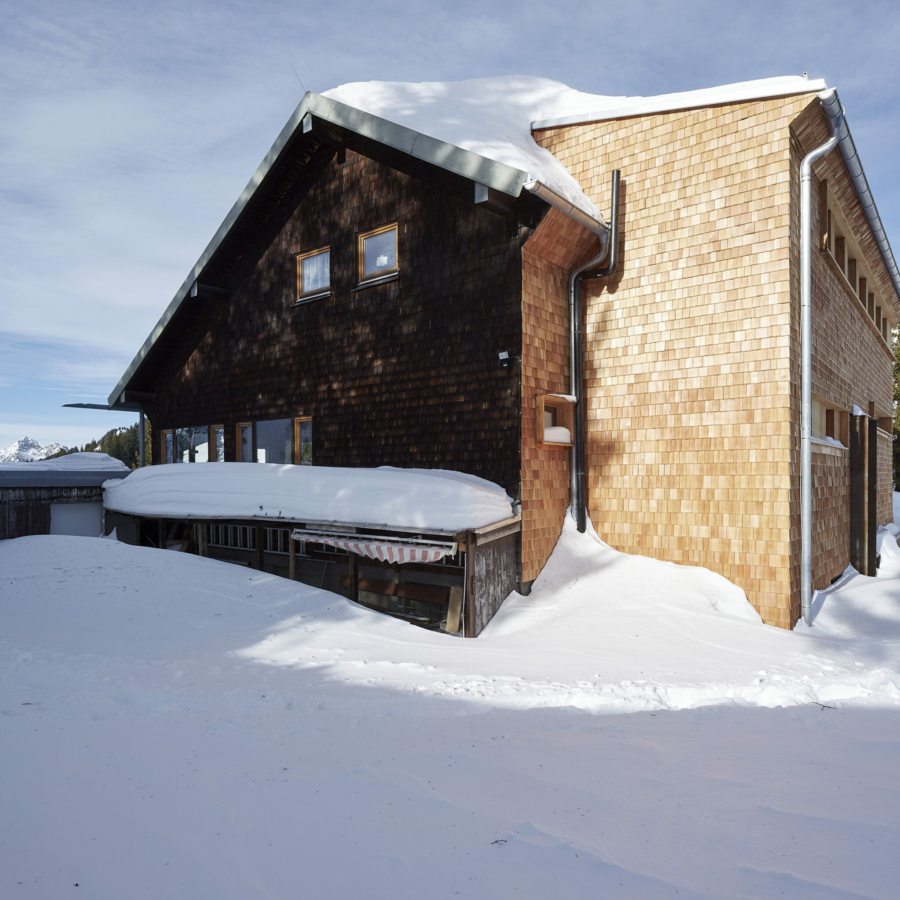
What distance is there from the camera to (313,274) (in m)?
12.0

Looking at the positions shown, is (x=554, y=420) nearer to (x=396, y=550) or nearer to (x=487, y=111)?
(x=396, y=550)

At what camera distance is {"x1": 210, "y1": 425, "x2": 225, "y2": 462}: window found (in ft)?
44.7

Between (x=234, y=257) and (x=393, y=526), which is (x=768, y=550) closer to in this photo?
(x=393, y=526)

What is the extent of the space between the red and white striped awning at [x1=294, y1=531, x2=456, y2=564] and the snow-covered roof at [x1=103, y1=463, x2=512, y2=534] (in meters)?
0.22

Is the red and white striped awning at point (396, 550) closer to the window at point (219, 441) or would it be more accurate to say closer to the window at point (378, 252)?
the window at point (378, 252)

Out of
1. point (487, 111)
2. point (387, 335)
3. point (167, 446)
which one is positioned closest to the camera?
point (387, 335)

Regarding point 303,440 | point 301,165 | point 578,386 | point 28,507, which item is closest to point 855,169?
point 578,386

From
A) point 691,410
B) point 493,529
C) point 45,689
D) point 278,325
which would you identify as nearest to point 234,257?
point 278,325

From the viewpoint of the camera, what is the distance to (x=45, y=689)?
4754 mm

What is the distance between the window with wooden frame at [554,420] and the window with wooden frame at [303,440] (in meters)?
4.57

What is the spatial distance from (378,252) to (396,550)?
5.42 meters

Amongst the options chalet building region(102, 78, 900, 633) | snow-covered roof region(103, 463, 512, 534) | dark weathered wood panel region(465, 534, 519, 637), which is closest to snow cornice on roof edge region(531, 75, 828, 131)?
chalet building region(102, 78, 900, 633)

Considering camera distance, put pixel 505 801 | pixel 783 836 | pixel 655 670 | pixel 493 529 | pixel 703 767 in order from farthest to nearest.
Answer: pixel 493 529
pixel 655 670
pixel 703 767
pixel 505 801
pixel 783 836

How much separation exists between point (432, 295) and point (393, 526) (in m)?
3.81
